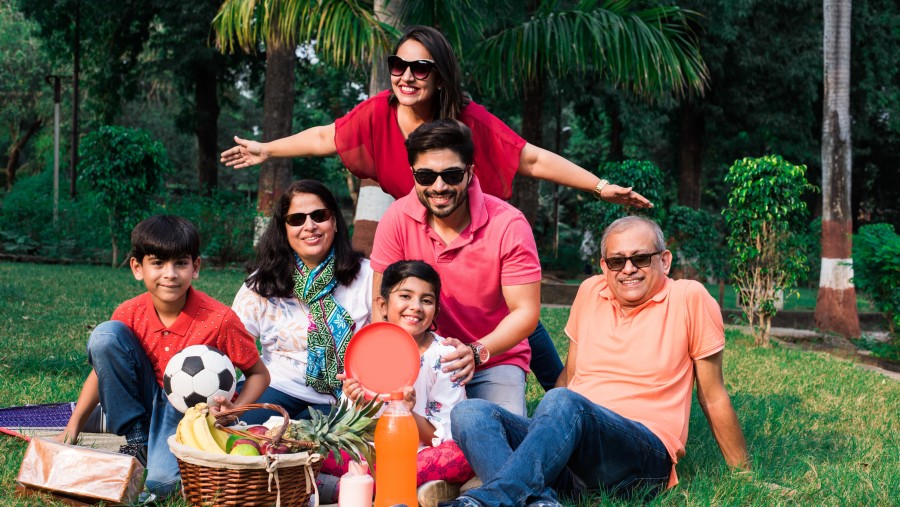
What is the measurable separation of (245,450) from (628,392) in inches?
64.6

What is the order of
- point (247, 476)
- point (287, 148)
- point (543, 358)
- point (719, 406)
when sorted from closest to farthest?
point (247, 476), point (719, 406), point (543, 358), point (287, 148)

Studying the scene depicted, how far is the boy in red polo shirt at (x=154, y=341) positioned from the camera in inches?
149

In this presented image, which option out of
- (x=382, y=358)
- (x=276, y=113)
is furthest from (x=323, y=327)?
(x=276, y=113)

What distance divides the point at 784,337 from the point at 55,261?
41.6ft

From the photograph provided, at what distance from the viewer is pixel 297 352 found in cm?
429

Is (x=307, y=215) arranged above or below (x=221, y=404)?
above

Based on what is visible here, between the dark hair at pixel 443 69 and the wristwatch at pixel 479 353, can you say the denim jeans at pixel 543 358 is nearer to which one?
the wristwatch at pixel 479 353

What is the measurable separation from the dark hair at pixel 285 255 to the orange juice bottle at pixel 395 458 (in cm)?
118

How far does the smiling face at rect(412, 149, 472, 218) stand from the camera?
12.7 feet

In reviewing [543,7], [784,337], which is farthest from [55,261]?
[784,337]

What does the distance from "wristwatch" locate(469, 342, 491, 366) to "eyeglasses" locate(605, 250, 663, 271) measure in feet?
2.23

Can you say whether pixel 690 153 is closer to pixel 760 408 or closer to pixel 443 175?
pixel 760 408

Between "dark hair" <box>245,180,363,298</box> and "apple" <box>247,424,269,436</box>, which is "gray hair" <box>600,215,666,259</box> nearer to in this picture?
"dark hair" <box>245,180,363,298</box>

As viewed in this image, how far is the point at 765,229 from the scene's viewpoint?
9438 millimetres
